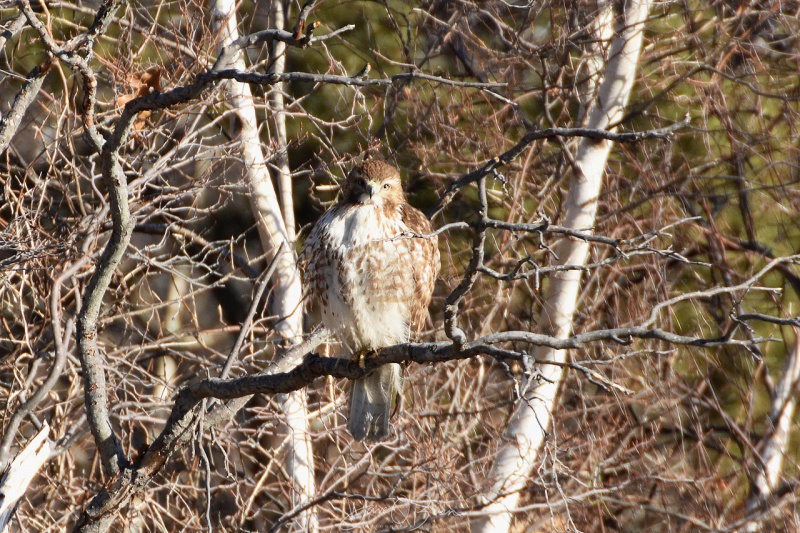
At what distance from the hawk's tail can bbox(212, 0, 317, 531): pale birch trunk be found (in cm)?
198

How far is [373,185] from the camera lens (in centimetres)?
411

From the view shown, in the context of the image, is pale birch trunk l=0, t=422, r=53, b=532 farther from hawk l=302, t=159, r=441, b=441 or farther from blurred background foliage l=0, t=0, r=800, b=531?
blurred background foliage l=0, t=0, r=800, b=531

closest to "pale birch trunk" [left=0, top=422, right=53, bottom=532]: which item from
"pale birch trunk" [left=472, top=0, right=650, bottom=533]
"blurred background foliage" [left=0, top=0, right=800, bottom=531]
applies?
"blurred background foliage" [left=0, top=0, right=800, bottom=531]

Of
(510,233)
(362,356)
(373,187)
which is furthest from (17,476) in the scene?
(510,233)

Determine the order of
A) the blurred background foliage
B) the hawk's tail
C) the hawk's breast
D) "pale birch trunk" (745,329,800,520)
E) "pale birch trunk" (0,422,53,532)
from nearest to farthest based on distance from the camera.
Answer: "pale birch trunk" (0,422,53,532)
the hawk's breast
the hawk's tail
the blurred background foliage
"pale birch trunk" (745,329,800,520)

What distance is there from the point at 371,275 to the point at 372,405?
0.64 metres

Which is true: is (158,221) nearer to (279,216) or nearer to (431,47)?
(279,216)

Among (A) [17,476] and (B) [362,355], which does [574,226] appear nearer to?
(B) [362,355]

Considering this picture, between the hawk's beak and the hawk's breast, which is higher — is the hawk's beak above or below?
above

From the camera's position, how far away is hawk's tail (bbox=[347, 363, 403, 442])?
4285 millimetres

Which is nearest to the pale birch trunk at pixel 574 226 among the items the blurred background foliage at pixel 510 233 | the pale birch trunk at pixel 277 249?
the blurred background foliage at pixel 510 233

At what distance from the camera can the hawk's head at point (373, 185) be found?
4.11 metres

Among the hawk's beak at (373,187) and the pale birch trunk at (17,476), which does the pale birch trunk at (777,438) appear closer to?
the hawk's beak at (373,187)

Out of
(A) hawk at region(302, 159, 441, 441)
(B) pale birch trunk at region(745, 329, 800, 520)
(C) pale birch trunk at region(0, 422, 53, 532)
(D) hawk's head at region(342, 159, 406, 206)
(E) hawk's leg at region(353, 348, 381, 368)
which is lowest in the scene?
(B) pale birch trunk at region(745, 329, 800, 520)
